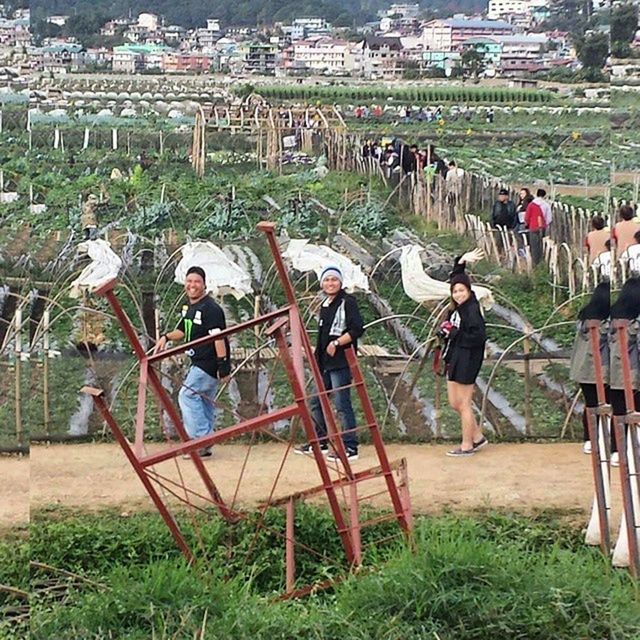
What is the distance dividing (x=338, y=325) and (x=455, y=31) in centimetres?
191

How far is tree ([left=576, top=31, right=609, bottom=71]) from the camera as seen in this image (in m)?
8.76

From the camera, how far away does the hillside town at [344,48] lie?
28.7 feet

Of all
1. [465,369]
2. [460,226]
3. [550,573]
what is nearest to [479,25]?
[460,226]

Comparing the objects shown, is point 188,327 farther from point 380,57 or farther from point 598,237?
point 598,237

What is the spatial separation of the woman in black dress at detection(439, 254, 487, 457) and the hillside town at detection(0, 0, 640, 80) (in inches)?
47.6

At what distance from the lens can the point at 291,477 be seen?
26.6 ft

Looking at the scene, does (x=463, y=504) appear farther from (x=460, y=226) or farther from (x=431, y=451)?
(x=460, y=226)

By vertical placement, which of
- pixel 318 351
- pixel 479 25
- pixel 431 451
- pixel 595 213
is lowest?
pixel 431 451

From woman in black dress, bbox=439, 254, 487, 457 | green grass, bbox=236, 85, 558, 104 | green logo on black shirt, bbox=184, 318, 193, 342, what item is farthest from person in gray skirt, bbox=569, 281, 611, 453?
green logo on black shirt, bbox=184, 318, 193, 342

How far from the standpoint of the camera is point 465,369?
829 centimetres

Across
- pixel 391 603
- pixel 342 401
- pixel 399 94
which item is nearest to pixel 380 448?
pixel 391 603

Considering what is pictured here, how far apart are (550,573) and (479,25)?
419cm

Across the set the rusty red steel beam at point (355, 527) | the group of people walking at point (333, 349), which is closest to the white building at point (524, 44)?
the group of people walking at point (333, 349)

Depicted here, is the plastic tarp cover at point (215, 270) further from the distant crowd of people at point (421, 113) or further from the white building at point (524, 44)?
the white building at point (524, 44)
